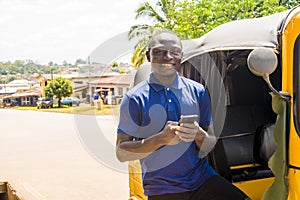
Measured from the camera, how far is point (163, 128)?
2.51 metres

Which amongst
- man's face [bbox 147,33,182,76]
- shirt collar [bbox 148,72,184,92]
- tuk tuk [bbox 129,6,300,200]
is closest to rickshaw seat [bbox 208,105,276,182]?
tuk tuk [bbox 129,6,300,200]

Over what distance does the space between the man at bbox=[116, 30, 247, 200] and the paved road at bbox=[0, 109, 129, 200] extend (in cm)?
44

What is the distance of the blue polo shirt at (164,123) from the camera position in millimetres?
2533

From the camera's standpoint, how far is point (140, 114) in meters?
2.53

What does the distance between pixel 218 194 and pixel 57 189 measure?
5377 mm

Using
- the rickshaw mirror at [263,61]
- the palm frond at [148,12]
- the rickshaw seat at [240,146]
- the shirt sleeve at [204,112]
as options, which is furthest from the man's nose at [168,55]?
the palm frond at [148,12]

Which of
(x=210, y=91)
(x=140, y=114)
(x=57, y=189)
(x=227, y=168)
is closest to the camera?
(x=140, y=114)

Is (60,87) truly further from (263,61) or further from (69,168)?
(263,61)

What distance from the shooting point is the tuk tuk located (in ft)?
7.44

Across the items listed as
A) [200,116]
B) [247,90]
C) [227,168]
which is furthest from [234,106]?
[200,116]

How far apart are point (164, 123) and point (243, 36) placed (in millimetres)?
730

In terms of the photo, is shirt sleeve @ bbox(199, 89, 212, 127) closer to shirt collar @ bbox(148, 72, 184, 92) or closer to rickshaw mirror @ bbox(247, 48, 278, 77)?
shirt collar @ bbox(148, 72, 184, 92)

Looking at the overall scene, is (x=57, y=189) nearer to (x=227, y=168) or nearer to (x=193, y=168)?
(x=227, y=168)

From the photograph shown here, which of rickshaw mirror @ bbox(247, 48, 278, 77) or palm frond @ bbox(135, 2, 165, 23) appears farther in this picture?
palm frond @ bbox(135, 2, 165, 23)
